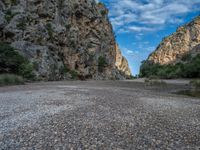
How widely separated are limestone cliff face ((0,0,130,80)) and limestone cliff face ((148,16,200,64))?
A: 248 feet

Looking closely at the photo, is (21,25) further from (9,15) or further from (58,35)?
(58,35)

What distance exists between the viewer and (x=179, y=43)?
472 feet

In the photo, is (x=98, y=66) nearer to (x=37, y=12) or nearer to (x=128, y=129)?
(x=37, y=12)

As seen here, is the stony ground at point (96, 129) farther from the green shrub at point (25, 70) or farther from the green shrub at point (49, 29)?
the green shrub at point (49, 29)

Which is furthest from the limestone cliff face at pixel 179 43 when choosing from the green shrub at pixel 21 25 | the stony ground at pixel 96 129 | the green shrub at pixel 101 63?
the stony ground at pixel 96 129

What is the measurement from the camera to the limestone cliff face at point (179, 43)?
458 ft

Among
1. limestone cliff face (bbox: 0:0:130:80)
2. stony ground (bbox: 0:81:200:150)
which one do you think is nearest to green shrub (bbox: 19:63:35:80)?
limestone cliff face (bbox: 0:0:130:80)

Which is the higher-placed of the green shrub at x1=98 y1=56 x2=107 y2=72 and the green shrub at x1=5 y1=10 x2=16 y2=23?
the green shrub at x1=5 y1=10 x2=16 y2=23

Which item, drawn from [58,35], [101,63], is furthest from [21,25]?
[101,63]

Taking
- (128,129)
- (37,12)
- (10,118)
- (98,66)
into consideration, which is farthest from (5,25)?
(128,129)

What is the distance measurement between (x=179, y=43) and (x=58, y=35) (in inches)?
4339

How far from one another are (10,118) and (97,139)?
13.6 ft

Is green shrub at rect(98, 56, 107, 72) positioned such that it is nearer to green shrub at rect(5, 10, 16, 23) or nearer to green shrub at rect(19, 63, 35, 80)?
green shrub at rect(5, 10, 16, 23)

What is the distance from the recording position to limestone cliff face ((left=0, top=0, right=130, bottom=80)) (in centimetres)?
4488
